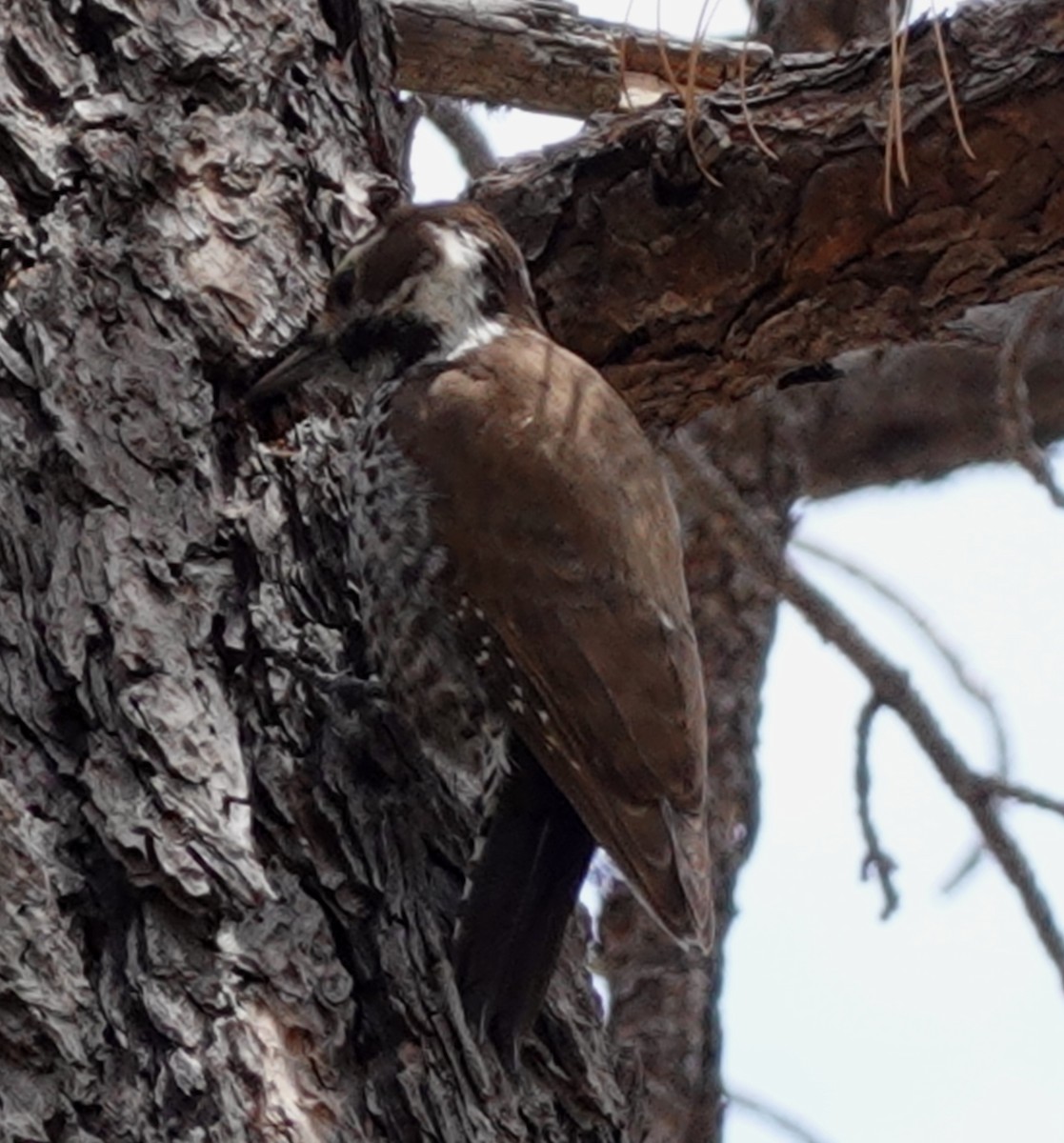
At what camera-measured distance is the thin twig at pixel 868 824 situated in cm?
359

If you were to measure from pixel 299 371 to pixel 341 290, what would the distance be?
0.71ft

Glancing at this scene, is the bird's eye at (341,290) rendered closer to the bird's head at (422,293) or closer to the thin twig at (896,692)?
the bird's head at (422,293)

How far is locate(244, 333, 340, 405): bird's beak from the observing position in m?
2.66

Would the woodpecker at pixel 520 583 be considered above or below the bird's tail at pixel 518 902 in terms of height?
above

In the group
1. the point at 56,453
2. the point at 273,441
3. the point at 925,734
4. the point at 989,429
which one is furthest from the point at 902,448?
the point at 56,453

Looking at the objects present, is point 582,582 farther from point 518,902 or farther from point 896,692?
point 896,692

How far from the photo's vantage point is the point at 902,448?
520 centimetres

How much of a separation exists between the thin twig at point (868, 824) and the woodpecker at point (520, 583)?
3.03 ft

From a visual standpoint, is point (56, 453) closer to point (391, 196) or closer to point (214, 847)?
point (214, 847)

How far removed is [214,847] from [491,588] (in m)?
0.68

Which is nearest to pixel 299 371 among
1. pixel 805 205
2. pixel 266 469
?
pixel 266 469

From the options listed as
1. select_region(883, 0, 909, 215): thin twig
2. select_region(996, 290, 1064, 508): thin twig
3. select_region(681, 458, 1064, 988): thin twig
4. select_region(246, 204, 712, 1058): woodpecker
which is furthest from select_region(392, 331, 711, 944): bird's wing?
select_region(681, 458, 1064, 988): thin twig

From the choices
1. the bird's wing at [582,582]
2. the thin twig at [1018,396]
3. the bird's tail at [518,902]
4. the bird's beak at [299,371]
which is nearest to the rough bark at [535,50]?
the thin twig at [1018,396]

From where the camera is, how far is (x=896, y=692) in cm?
395
